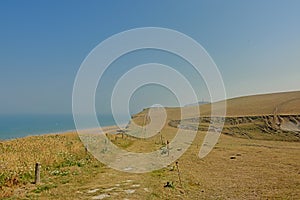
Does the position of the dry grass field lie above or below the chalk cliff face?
below

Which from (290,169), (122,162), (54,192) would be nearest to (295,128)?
(290,169)

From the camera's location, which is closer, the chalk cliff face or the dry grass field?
the dry grass field

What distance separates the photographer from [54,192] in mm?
11969

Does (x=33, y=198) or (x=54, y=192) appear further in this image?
(x=54, y=192)

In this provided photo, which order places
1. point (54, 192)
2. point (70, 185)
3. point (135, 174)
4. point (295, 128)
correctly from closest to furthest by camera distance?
1. point (54, 192)
2. point (70, 185)
3. point (135, 174)
4. point (295, 128)

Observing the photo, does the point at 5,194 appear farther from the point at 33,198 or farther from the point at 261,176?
the point at 261,176

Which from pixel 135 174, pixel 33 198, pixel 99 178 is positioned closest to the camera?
pixel 33 198

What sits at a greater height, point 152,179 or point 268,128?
point 268,128

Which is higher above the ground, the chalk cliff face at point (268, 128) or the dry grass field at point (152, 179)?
the chalk cliff face at point (268, 128)

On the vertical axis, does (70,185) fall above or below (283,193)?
above

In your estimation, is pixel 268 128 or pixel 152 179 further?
pixel 268 128

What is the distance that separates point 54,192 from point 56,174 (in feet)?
12.5

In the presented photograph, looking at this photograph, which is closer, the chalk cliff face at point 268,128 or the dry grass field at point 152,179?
the dry grass field at point 152,179

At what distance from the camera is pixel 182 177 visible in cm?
1509
